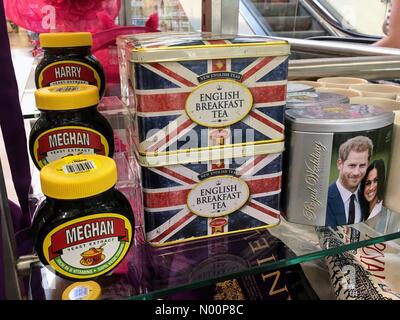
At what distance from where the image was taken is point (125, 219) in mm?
455

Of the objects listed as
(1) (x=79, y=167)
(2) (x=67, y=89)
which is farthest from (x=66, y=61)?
(1) (x=79, y=167)

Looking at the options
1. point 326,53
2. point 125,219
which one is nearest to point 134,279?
point 125,219

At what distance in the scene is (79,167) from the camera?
442 mm

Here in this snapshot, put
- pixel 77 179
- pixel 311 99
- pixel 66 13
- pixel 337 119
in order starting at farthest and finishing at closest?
pixel 66 13
pixel 311 99
pixel 337 119
pixel 77 179

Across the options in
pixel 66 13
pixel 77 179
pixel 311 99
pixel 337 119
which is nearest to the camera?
pixel 77 179

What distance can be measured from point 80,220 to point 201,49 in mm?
223

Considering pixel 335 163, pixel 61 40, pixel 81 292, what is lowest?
pixel 81 292

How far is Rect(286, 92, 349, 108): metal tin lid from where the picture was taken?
1.98 feet

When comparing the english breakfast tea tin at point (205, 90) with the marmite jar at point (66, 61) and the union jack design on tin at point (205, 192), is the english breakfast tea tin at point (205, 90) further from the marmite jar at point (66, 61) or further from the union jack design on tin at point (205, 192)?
the marmite jar at point (66, 61)

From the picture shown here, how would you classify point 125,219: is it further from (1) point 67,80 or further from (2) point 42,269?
(1) point 67,80

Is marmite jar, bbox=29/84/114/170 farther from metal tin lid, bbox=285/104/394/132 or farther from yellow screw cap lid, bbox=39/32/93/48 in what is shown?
metal tin lid, bbox=285/104/394/132

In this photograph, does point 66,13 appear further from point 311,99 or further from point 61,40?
point 311,99

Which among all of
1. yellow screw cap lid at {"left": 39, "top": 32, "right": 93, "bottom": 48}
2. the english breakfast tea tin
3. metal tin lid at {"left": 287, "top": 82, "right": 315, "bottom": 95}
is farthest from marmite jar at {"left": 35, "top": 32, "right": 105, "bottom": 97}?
metal tin lid at {"left": 287, "top": 82, "right": 315, "bottom": 95}

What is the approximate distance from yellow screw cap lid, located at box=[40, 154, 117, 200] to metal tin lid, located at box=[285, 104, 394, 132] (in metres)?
0.24
